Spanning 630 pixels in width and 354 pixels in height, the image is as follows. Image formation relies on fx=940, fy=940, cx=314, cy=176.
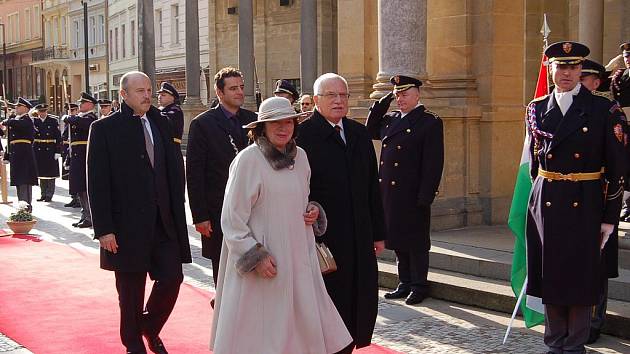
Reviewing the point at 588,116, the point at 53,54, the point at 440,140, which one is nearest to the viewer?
the point at 588,116

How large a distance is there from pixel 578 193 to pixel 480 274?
295 centimetres

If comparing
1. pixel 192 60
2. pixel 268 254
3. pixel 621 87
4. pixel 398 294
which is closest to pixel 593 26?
pixel 621 87

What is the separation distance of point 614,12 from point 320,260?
27.1ft

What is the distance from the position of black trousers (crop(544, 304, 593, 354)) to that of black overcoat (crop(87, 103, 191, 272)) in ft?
8.74

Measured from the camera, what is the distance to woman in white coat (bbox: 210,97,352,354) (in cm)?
491

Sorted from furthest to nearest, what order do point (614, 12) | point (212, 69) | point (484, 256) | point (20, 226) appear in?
point (212, 69), point (20, 226), point (614, 12), point (484, 256)

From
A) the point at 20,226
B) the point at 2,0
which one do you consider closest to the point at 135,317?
the point at 20,226

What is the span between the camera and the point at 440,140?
821 centimetres

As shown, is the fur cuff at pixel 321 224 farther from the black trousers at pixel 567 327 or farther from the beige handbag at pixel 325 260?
the black trousers at pixel 567 327

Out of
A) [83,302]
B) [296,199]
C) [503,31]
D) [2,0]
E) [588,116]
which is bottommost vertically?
[83,302]

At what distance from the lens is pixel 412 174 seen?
827 cm

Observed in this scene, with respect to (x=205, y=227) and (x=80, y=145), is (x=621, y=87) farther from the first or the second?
(x=80, y=145)

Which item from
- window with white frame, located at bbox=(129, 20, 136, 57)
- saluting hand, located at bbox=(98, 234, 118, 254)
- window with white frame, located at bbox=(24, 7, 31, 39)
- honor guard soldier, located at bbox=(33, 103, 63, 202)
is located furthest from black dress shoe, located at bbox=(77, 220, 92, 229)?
window with white frame, located at bbox=(24, 7, 31, 39)

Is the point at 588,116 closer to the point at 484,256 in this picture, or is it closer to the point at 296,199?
the point at 296,199
